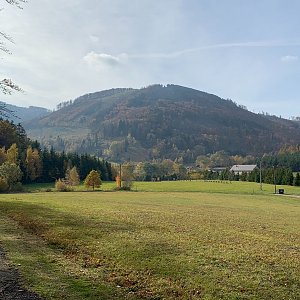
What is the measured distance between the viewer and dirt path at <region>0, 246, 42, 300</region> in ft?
31.2

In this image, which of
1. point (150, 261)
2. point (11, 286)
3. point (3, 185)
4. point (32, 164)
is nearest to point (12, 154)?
point (32, 164)

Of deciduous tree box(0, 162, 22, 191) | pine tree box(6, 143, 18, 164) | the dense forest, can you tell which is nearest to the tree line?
the dense forest

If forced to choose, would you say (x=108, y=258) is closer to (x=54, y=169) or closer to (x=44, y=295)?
(x=44, y=295)

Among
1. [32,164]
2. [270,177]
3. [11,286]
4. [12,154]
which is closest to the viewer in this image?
[11,286]

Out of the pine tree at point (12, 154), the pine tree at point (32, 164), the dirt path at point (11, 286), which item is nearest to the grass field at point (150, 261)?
the dirt path at point (11, 286)

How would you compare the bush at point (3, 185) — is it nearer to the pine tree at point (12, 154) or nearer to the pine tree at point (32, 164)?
the pine tree at point (12, 154)

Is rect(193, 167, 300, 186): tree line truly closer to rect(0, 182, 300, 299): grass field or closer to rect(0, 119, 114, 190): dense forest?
rect(0, 119, 114, 190): dense forest

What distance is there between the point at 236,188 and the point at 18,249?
331 feet

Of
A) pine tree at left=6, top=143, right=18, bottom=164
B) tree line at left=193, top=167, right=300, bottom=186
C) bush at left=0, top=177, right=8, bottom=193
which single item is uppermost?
pine tree at left=6, top=143, right=18, bottom=164

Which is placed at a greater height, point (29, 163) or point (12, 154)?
point (12, 154)

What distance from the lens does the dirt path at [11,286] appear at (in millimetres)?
9500

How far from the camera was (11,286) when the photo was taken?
10312mm

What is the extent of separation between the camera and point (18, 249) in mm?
14961

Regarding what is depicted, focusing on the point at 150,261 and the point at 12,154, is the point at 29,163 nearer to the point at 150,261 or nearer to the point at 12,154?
the point at 12,154
